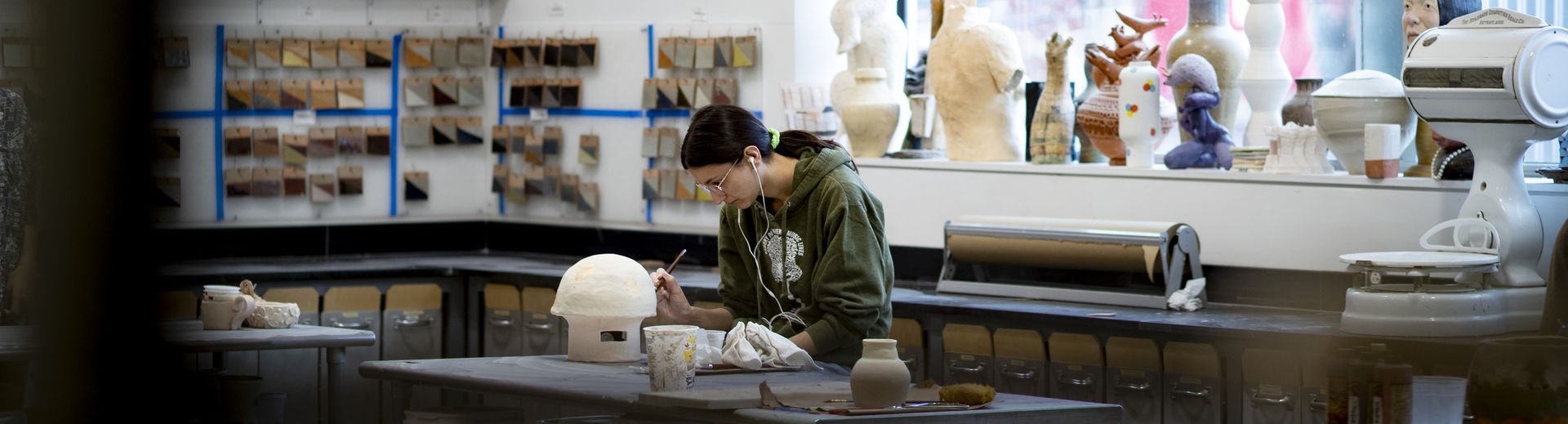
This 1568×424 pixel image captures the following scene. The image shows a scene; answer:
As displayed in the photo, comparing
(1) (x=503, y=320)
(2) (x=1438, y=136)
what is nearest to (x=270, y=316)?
(1) (x=503, y=320)

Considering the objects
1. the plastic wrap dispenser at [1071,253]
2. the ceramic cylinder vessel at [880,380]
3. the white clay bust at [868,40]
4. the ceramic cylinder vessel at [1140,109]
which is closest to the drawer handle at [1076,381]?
the plastic wrap dispenser at [1071,253]

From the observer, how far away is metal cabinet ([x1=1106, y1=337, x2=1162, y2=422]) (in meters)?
4.46

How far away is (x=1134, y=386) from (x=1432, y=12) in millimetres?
1314

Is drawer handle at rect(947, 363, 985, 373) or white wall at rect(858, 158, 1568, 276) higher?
white wall at rect(858, 158, 1568, 276)

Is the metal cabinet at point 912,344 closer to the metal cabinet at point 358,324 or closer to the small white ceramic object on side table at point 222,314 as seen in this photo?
the small white ceramic object on side table at point 222,314

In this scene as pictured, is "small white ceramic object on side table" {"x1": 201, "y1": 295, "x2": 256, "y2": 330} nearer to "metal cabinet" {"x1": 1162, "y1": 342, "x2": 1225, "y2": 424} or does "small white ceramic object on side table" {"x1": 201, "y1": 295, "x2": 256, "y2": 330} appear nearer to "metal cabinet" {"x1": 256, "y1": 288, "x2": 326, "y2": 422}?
"metal cabinet" {"x1": 256, "y1": 288, "x2": 326, "y2": 422}

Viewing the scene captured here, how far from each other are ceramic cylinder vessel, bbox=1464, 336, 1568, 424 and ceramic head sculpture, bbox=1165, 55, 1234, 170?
1.39 meters

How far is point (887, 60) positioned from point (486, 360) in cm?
238

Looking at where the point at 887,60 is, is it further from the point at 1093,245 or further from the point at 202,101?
the point at 202,101

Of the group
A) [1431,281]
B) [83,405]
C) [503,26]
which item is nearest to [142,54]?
[83,405]

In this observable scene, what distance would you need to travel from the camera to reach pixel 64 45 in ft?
5.56

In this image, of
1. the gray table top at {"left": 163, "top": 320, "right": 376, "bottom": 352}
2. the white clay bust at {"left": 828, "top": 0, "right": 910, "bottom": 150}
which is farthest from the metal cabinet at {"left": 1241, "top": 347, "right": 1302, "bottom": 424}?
the gray table top at {"left": 163, "top": 320, "right": 376, "bottom": 352}

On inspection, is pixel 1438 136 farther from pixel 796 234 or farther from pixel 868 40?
pixel 868 40

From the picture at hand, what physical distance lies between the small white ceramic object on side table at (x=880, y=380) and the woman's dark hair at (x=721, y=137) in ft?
2.55
